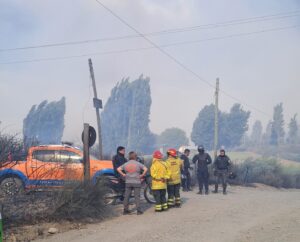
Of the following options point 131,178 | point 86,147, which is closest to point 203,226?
point 131,178

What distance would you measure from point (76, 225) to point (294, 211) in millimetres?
6207

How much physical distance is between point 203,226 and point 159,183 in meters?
2.43

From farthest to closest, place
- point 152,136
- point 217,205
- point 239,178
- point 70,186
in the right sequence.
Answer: point 152,136 < point 239,178 < point 217,205 < point 70,186

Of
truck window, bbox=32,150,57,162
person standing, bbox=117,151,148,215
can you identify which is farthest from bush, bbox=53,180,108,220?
truck window, bbox=32,150,57,162

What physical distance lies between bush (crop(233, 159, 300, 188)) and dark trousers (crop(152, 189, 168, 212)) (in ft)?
48.1

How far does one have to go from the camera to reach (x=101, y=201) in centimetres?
1070

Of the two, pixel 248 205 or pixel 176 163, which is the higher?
pixel 176 163

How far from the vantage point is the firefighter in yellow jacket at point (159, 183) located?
11.5m

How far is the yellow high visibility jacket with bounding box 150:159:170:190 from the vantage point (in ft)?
37.9

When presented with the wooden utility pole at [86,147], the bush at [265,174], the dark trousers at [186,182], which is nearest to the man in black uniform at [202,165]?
the dark trousers at [186,182]

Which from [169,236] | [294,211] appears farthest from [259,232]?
[294,211]

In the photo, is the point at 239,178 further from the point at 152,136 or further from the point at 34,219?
the point at 152,136

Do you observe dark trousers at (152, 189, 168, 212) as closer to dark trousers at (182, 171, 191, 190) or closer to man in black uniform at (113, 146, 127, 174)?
man in black uniform at (113, 146, 127, 174)

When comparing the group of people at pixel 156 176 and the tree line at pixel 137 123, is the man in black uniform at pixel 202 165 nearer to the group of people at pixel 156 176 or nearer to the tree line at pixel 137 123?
the group of people at pixel 156 176
